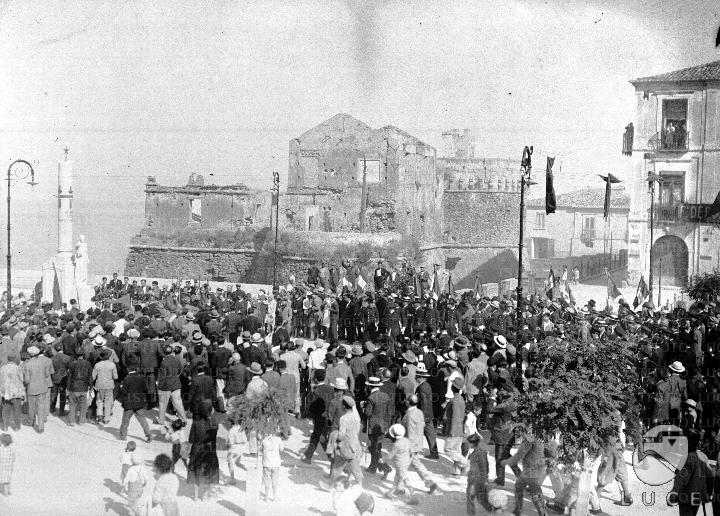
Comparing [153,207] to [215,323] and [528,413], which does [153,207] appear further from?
[528,413]

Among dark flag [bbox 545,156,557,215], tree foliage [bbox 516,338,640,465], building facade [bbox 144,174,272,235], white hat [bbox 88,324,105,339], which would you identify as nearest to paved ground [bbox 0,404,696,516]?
tree foliage [bbox 516,338,640,465]

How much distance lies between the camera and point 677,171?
3453 cm

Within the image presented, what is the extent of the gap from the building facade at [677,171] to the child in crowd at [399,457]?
23.7 m

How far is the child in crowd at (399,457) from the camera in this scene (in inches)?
465

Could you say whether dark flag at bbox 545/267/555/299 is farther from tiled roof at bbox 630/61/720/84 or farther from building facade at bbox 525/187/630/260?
building facade at bbox 525/187/630/260

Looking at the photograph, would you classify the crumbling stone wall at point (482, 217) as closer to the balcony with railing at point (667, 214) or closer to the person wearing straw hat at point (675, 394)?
the balcony with railing at point (667, 214)

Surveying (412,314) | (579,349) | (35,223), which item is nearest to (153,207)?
(35,223)

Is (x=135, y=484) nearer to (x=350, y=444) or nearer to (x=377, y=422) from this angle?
(x=350, y=444)

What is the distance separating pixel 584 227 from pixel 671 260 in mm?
27084

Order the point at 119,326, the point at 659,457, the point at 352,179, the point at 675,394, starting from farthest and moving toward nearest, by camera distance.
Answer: the point at 352,179, the point at 119,326, the point at 675,394, the point at 659,457

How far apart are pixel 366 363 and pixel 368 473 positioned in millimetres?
2387

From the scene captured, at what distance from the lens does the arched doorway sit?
114ft

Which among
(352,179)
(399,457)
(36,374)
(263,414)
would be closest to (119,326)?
(36,374)

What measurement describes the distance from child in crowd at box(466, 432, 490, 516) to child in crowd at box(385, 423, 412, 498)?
882 mm
